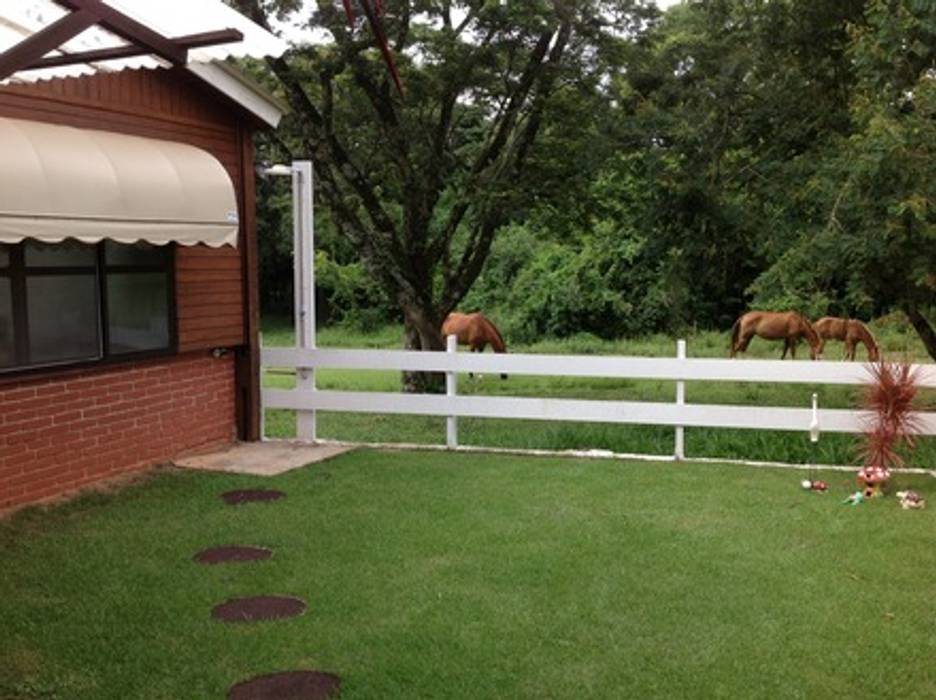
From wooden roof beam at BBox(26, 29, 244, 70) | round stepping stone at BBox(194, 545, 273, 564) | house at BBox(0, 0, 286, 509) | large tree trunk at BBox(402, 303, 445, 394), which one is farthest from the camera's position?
large tree trunk at BBox(402, 303, 445, 394)

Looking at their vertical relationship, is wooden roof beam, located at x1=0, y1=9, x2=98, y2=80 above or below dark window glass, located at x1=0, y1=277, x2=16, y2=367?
above

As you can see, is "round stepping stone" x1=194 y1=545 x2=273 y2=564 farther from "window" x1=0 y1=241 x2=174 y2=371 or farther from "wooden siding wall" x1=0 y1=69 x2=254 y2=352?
"wooden siding wall" x1=0 y1=69 x2=254 y2=352

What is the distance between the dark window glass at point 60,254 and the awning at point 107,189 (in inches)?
31.5

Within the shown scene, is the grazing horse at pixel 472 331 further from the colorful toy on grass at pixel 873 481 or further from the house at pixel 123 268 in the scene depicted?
the colorful toy on grass at pixel 873 481

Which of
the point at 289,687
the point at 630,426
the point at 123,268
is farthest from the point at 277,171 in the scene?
the point at 289,687

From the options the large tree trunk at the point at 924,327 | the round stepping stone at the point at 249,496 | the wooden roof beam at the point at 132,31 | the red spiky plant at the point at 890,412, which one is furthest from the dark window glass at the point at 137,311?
the large tree trunk at the point at 924,327

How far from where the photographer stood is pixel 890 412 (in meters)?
7.98

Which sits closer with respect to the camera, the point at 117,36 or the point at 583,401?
the point at 117,36

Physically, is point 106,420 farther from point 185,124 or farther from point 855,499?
point 855,499

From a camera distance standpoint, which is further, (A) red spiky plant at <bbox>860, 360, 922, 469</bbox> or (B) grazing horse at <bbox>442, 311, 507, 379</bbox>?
(B) grazing horse at <bbox>442, 311, 507, 379</bbox>

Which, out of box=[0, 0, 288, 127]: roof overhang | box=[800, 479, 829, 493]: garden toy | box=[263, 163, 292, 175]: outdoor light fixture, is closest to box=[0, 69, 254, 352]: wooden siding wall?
box=[263, 163, 292, 175]: outdoor light fixture

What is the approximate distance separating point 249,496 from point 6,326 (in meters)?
2.20

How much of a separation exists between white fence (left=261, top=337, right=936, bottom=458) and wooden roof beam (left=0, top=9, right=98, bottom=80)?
234 inches

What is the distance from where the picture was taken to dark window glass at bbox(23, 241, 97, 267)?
7.42 meters
